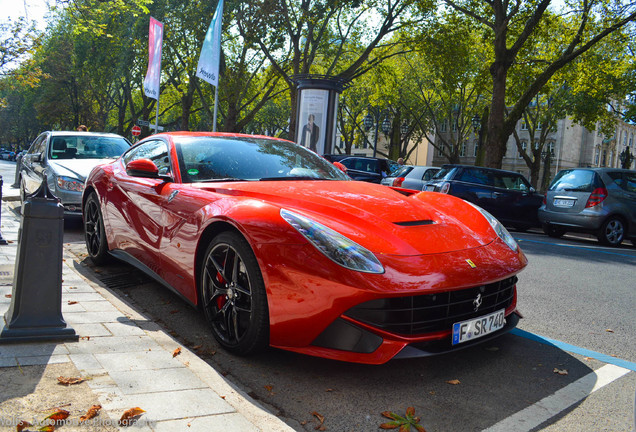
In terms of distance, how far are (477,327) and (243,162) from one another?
82.0 inches

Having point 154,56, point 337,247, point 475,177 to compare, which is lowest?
point 337,247

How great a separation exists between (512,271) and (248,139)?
241 centimetres

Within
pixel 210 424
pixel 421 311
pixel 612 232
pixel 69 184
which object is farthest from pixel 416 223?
pixel 612 232

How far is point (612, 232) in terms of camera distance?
A: 1098 centimetres

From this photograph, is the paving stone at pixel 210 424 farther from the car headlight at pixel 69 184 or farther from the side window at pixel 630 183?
the side window at pixel 630 183

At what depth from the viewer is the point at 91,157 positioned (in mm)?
9086

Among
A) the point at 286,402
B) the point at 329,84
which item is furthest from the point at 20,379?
the point at 329,84

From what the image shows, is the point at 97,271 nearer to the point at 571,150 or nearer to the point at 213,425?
the point at 213,425

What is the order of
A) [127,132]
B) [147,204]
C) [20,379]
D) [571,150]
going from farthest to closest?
1. [571,150]
2. [127,132]
3. [147,204]
4. [20,379]

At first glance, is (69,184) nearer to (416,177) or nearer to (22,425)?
(22,425)

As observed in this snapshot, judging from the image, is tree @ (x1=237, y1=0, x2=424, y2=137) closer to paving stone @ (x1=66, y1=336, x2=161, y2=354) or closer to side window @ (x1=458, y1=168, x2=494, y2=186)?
side window @ (x1=458, y1=168, x2=494, y2=186)

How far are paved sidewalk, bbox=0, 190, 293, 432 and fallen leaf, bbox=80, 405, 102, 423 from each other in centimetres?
2

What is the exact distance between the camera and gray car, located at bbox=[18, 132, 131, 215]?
789 centimetres

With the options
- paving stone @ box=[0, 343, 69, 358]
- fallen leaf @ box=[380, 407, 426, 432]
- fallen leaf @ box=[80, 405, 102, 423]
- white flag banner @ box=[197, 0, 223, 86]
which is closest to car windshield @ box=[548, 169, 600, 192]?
white flag banner @ box=[197, 0, 223, 86]
